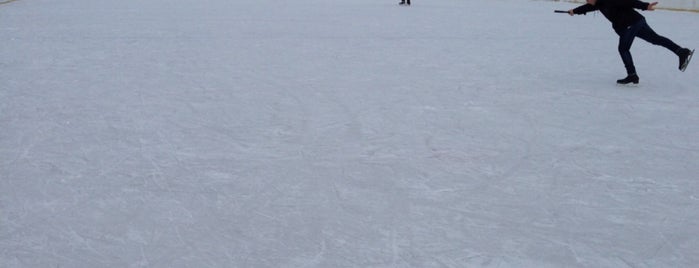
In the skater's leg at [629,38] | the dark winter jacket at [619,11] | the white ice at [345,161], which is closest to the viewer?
the white ice at [345,161]

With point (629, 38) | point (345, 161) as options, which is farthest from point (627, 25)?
point (345, 161)

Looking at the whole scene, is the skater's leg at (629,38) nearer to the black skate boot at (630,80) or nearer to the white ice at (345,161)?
the black skate boot at (630,80)

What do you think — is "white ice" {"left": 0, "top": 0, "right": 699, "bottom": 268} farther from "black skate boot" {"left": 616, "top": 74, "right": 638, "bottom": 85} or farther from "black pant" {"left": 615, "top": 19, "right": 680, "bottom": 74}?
"black pant" {"left": 615, "top": 19, "right": 680, "bottom": 74}

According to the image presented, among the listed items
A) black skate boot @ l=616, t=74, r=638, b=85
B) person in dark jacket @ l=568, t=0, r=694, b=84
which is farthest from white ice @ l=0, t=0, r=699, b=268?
person in dark jacket @ l=568, t=0, r=694, b=84

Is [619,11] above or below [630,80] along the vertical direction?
above

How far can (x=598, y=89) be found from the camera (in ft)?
24.3

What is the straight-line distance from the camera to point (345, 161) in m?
4.50

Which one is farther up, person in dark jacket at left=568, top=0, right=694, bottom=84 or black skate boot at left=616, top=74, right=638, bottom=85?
person in dark jacket at left=568, top=0, right=694, bottom=84

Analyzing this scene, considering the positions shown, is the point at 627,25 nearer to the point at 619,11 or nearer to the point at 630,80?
the point at 619,11

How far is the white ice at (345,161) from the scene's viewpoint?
314 centimetres

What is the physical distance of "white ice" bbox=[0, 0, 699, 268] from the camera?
3.14 m

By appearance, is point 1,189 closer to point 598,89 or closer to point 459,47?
point 598,89

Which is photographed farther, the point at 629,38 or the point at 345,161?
the point at 629,38

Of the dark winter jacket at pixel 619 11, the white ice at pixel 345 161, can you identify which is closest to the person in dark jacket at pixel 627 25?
the dark winter jacket at pixel 619 11
